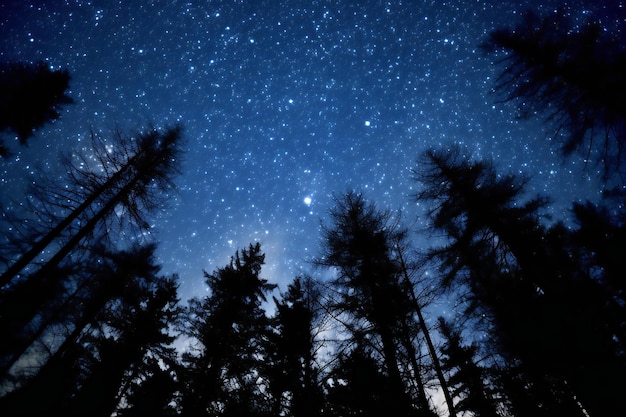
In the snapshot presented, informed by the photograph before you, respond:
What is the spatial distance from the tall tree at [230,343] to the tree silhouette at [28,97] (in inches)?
Answer: 426

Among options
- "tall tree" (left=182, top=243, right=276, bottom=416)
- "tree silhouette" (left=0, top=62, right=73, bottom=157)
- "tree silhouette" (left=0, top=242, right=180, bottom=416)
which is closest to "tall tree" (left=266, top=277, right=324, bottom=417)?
"tall tree" (left=182, top=243, right=276, bottom=416)

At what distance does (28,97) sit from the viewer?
10.9 metres

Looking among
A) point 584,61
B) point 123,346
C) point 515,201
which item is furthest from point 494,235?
point 123,346

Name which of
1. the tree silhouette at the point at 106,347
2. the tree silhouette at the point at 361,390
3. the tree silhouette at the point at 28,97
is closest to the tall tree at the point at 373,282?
the tree silhouette at the point at 361,390

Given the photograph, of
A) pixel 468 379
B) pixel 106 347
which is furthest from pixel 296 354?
pixel 468 379

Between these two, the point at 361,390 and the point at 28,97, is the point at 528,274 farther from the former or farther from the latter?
the point at 28,97

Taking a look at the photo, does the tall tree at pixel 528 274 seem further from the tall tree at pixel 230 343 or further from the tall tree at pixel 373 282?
the tall tree at pixel 230 343

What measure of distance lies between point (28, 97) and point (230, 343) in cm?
1398

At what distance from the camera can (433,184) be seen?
11.0 metres

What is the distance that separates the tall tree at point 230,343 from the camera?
8.66m

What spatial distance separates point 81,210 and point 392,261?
11.3 metres

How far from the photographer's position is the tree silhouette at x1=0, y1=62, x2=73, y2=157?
1041cm

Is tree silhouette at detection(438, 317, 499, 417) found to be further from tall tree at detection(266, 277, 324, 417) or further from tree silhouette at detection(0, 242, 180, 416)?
tree silhouette at detection(0, 242, 180, 416)

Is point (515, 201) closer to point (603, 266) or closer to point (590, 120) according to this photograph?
point (590, 120)
